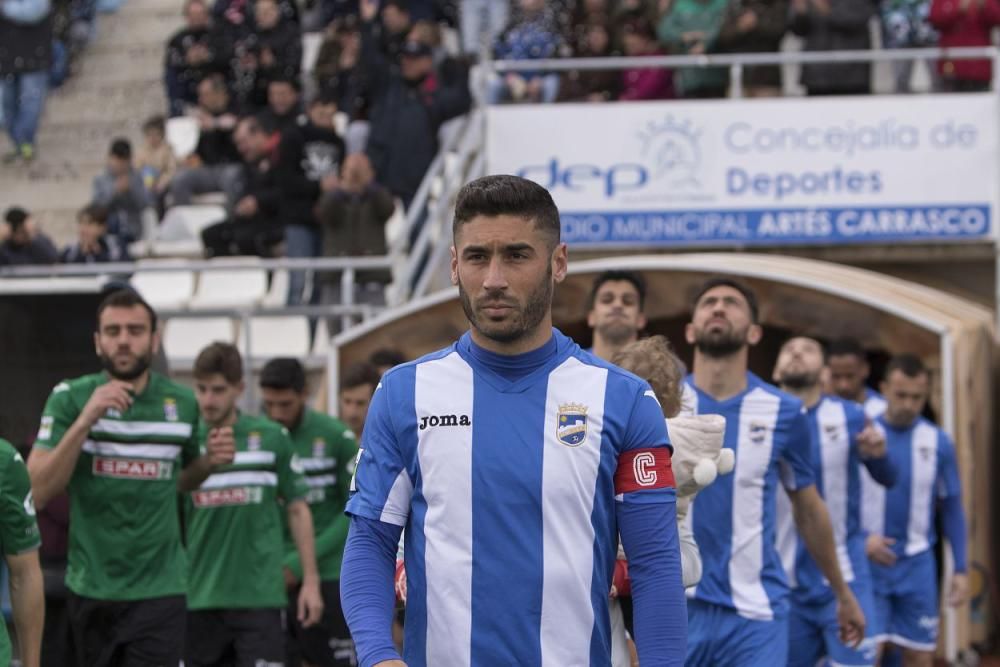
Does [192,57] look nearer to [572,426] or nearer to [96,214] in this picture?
[96,214]

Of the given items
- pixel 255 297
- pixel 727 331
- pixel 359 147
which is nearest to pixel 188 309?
pixel 255 297

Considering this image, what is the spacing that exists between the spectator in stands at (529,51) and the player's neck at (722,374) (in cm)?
Result: 977

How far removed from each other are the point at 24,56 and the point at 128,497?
48.9 ft

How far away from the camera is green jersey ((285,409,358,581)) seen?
Result: 1055 cm

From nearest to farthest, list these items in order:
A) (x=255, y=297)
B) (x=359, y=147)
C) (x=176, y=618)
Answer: (x=176, y=618) → (x=255, y=297) → (x=359, y=147)

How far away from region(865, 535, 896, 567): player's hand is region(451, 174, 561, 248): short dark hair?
7237 millimetres

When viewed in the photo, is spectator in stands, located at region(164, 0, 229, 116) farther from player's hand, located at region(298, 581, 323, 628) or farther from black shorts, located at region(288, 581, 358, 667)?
player's hand, located at region(298, 581, 323, 628)

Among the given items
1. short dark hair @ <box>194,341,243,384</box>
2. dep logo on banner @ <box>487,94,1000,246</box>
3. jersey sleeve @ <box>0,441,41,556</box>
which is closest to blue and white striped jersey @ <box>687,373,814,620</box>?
jersey sleeve @ <box>0,441,41,556</box>

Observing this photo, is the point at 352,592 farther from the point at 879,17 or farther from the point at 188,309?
the point at 879,17

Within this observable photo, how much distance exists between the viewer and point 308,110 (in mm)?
18281

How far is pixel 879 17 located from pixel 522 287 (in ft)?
45.8

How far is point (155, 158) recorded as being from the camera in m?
19.6

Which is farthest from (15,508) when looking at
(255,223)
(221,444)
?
(255,223)

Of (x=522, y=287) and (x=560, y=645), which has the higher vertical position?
(x=522, y=287)
